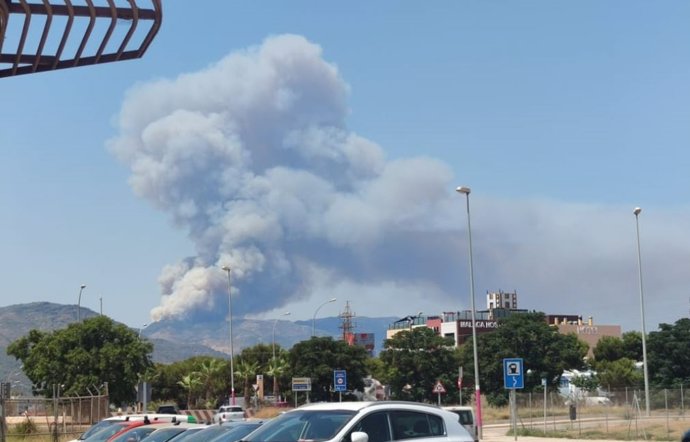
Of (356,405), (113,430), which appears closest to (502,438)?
(113,430)

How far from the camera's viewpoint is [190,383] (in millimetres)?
92250

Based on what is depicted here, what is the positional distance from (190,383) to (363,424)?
82.2 metres

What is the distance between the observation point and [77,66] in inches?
537

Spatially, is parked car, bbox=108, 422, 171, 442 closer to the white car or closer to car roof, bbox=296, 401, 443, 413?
the white car


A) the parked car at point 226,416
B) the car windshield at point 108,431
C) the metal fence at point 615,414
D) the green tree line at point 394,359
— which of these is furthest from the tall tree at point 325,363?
the car windshield at point 108,431

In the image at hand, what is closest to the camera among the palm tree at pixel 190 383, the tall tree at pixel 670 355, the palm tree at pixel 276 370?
the tall tree at pixel 670 355

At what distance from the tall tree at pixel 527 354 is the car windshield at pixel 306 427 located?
63.6 metres

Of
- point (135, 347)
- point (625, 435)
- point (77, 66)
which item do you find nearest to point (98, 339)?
point (135, 347)

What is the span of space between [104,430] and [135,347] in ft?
158

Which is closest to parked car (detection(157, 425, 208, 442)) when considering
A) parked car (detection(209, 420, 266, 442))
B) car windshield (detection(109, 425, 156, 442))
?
parked car (detection(209, 420, 266, 442))

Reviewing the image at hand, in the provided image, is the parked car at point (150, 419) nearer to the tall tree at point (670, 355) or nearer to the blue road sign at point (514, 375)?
the blue road sign at point (514, 375)

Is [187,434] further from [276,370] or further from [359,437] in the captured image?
[276,370]

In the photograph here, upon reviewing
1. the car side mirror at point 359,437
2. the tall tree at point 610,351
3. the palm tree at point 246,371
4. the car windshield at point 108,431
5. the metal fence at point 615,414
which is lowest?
the metal fence at point 615,414

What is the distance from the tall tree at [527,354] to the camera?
7525cm
